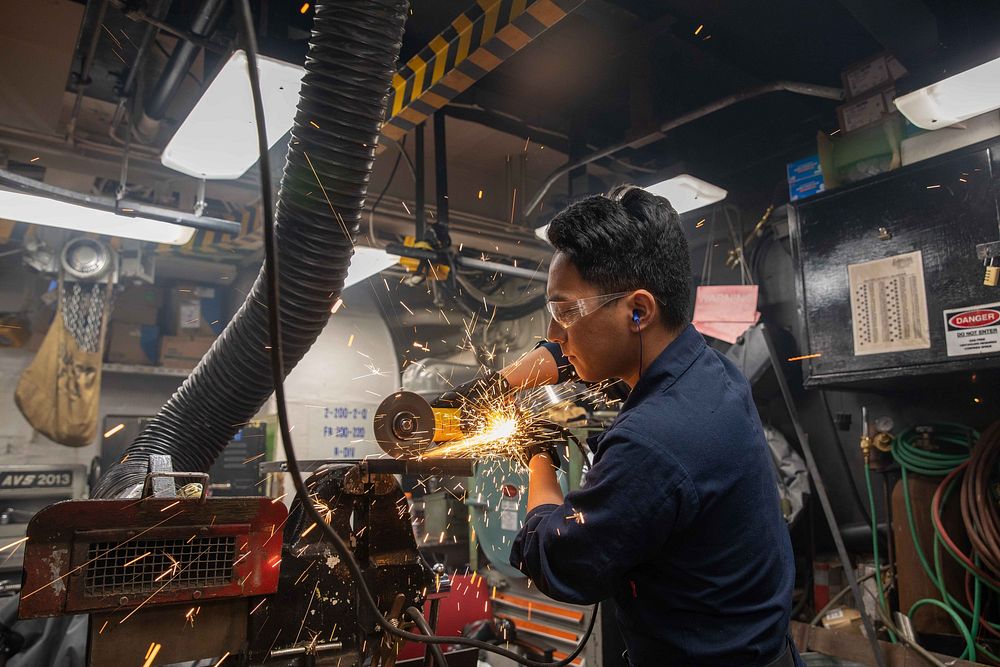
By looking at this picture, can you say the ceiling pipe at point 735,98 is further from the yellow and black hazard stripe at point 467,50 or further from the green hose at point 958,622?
the green hose at point 958,622

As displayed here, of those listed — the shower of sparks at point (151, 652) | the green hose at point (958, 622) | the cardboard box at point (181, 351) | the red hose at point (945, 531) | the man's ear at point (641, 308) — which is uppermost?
the cardboard box at point (181, 351)

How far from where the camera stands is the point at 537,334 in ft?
23.5

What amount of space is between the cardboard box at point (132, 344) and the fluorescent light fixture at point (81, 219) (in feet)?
6.95

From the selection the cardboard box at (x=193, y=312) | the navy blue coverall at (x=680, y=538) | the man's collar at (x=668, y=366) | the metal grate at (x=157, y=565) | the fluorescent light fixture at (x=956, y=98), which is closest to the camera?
the metal grate at (x=157, y=565)

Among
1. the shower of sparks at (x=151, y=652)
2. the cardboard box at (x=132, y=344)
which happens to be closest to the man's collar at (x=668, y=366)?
the shower of sparks at (x=151, y=652)

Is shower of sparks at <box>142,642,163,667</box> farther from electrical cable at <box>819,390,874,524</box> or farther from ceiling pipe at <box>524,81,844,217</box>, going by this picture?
electrical cable at <box>819,390,874,524</box>

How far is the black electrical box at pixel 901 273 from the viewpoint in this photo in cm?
320

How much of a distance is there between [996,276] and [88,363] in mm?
6398

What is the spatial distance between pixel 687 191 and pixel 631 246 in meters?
3.28

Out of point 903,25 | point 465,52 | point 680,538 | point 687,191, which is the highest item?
point 903,25

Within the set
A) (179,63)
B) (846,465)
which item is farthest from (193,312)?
(846,465)

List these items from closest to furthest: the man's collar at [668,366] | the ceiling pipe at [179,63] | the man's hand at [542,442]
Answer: the man's collar at [668,366], the man's hand at [542,442], the ceiling pipe at [179,63]

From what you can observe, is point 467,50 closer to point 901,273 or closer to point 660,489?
point 901,273

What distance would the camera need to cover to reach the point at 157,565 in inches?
53.5
